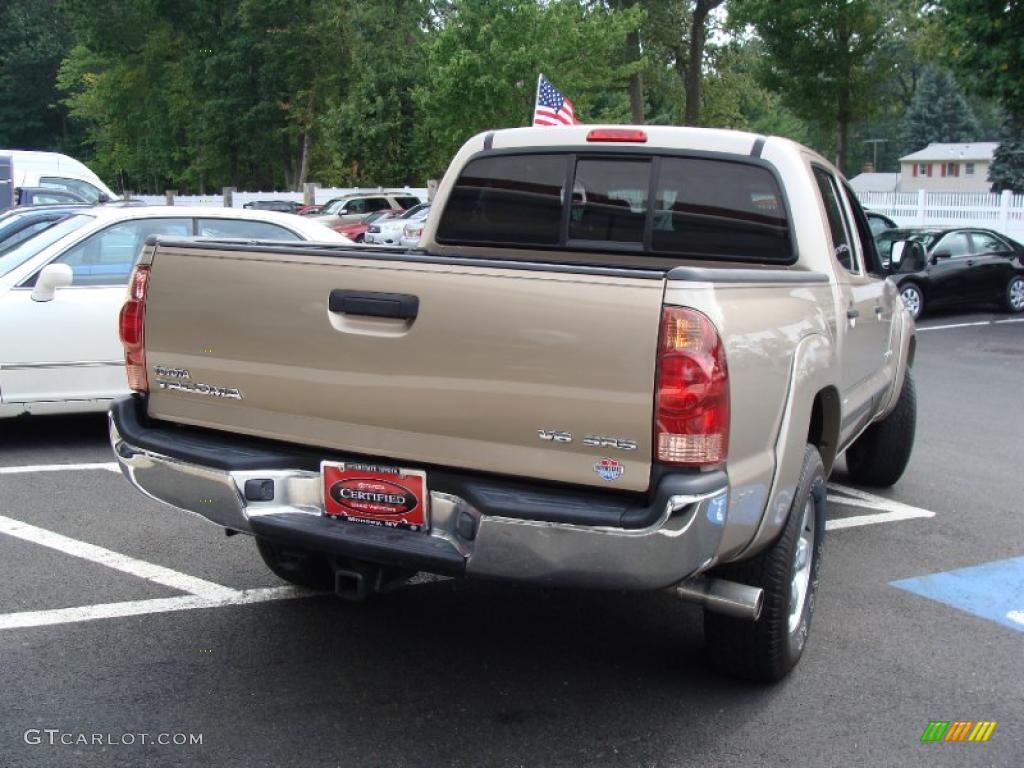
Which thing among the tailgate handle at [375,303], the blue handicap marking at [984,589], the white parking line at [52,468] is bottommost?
the blue handicap marking at [984,589]

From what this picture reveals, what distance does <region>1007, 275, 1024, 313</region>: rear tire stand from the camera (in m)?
18.6

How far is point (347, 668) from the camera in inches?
160

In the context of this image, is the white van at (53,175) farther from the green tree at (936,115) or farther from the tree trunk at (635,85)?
the green tree at (936,115)

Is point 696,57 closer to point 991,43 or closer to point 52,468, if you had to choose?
point 991,43

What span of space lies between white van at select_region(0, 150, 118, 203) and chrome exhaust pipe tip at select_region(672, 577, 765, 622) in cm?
1770

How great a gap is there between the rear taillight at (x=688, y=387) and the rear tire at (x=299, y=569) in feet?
6.77

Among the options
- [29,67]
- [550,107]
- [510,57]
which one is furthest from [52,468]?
[29,67]

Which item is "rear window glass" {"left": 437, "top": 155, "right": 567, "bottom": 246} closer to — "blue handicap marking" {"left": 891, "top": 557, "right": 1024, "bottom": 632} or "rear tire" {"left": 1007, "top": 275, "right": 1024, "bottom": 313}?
"blue handicap marking" {"left": 891, "top": 557, "right": 1024, "bottom": 632}

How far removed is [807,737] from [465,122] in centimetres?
3211

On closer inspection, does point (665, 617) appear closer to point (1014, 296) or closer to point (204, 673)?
point (204, 673)

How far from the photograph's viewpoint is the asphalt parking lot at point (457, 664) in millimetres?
3486

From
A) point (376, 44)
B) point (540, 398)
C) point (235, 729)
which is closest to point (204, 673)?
point (235, 729)

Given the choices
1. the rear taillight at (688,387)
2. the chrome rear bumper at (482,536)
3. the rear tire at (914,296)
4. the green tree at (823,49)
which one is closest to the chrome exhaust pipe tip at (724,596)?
the chrome rear bumper at (482,536)

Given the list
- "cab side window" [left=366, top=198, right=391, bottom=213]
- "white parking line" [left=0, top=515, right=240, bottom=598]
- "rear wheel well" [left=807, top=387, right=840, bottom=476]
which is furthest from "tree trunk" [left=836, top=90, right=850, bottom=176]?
"white parking line" [left=0, top=515, right=240, bottom=598]
